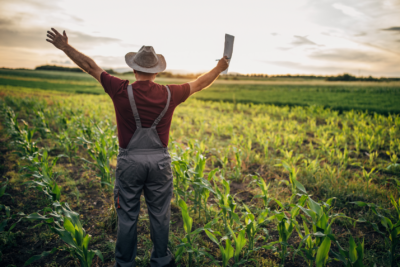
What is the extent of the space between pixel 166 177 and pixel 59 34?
2082 mm

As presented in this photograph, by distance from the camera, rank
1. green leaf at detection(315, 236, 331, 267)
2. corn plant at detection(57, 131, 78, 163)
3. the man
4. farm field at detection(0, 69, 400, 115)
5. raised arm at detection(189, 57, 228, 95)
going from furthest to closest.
Answer: farm field at detection(0, 69, 400, 115)
corn plant at detection(57, 131, 78, 163)
raised arm at detection(189, 57, 228, 95)
the man
green leaf at detection(315, 236, 331, 267)

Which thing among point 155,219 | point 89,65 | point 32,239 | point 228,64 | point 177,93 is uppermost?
point 228,64

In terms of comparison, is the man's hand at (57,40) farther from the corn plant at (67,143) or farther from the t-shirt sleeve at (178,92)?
the corn plant at (67,143)

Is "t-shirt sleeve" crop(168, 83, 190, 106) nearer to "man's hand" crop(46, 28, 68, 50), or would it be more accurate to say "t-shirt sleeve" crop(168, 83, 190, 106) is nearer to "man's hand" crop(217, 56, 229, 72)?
"man's hand" crop(217, 56, 229, 72)

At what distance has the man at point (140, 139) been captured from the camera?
2.14 meters

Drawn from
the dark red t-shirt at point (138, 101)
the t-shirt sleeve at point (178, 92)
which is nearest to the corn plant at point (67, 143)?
the dark red t-shirt at point (138, 101)

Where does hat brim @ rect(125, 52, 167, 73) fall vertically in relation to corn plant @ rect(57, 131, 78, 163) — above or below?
above

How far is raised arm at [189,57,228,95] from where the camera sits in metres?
2.47

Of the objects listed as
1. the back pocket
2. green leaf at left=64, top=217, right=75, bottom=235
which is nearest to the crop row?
green leaf at left=64, top=217, right=75, bottom=235

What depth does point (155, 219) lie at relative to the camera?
7.82 ft

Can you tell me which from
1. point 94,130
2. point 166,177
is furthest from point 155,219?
point 94,130

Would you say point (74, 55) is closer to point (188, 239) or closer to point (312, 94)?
point (188, 239)

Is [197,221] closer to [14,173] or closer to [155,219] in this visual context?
[155,219]

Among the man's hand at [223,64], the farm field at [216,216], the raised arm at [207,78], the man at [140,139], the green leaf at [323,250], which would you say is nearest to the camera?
the green leaf at [323,250]
